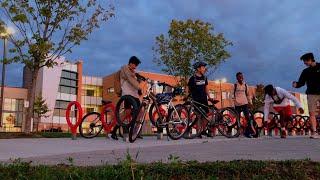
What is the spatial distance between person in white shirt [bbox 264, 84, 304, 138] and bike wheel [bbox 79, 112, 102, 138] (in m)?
5.12

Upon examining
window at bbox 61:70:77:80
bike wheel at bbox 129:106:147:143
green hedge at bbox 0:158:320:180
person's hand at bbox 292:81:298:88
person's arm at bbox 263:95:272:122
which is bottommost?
green hedge at bbox 0:158:320:180

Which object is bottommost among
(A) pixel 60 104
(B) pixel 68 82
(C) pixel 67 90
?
(A) pixel 60 104

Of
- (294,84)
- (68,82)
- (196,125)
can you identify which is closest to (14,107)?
(68,82)

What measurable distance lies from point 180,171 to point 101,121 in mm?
7815

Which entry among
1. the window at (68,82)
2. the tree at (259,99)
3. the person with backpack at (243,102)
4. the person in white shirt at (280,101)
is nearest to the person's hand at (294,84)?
the person in white shirt at (280,101)

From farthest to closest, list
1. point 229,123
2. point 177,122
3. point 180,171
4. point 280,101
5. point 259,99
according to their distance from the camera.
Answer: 1. point 259,99
2. point 280,101
3. point 229,123
4. point 177,122
5. point 180,171

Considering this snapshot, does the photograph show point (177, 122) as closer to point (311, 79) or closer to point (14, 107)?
point (311, 79)

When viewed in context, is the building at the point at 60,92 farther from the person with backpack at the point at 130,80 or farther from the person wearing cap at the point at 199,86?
the person with backpack at the point at 130,80

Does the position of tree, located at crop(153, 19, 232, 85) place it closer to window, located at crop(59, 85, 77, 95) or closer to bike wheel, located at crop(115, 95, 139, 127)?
bike wheel, located at crop(115, 95, 139, 127)

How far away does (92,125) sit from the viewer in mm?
13086

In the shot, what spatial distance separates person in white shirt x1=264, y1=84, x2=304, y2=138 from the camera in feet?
45.5

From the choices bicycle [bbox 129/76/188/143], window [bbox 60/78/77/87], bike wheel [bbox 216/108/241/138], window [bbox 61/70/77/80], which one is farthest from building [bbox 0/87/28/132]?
bicycle [bbox 129/76/188/143]

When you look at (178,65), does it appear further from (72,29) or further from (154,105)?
(154,105)

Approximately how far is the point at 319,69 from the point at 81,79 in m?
67.4
